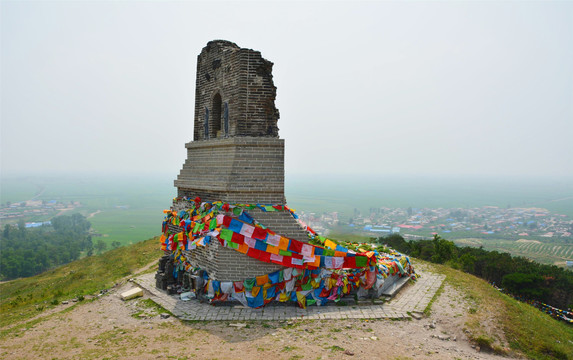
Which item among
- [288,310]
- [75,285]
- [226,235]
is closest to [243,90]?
[226,235]

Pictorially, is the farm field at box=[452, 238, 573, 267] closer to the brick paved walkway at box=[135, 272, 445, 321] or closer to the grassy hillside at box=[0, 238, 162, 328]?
the brick paved walkway at box=[135, 272, 445, 321]

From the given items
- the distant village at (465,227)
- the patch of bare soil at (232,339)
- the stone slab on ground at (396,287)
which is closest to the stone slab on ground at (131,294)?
the patch of bare soil at (232,339)

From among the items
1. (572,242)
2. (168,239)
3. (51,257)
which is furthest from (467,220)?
(168,239)

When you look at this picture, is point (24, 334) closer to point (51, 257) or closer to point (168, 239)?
point (168, 239)

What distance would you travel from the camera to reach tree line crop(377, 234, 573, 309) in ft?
52.8

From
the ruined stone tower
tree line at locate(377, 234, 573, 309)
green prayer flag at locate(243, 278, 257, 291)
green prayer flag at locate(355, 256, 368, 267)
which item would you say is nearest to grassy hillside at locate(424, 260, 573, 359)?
green prayer flag at locate(355, 256, 368, 267)

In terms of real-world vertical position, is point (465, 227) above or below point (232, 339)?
below

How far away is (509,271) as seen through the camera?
58.9 ft

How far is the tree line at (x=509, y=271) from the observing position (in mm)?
16094

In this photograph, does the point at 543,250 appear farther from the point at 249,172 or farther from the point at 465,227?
the point at 249,172

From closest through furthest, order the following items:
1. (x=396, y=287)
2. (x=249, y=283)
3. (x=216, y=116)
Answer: (x=249, y=283) < (x=396, y=287) < (x=216, y=116)

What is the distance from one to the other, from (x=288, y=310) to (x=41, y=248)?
228ft

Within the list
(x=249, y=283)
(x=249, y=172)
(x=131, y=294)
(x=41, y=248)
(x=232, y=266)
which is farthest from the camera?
(x=41, y=248)

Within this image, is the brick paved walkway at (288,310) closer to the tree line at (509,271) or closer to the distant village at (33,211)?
the tree line at (509,271)
